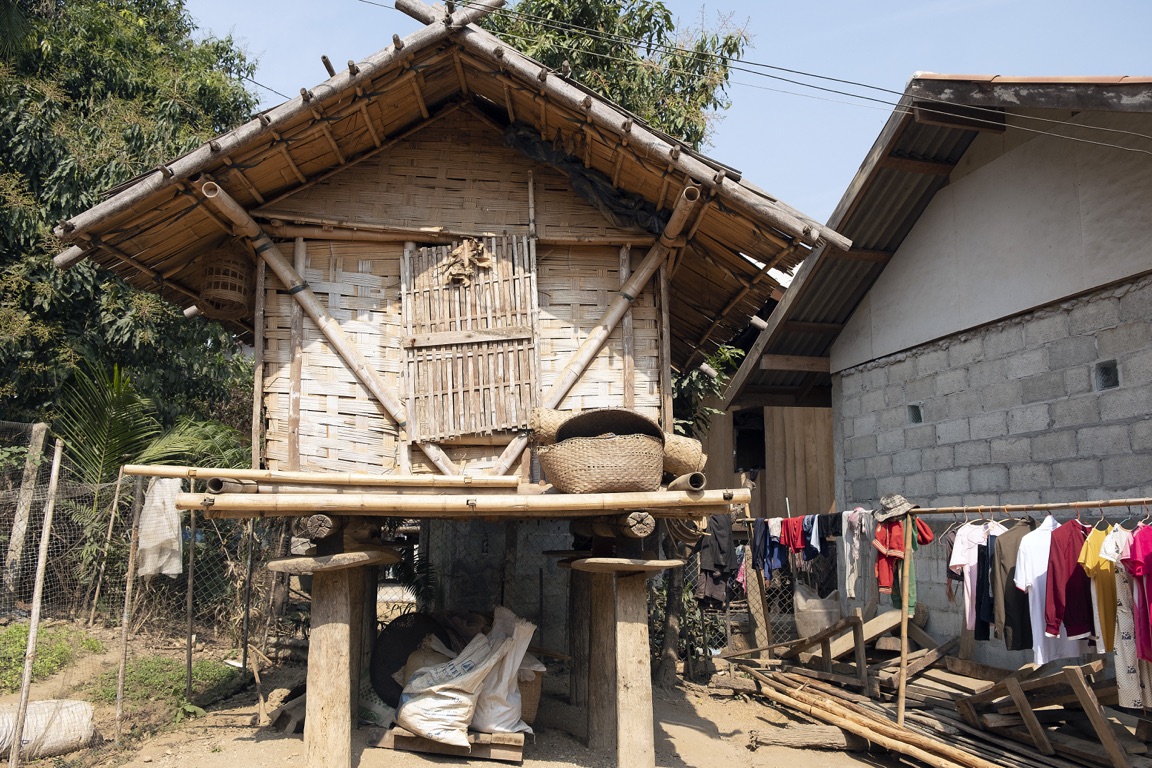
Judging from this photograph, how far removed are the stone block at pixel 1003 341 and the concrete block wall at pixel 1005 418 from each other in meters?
0.01

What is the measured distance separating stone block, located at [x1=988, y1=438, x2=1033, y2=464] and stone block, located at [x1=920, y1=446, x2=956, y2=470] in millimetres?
559

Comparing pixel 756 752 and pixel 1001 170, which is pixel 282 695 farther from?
pixel 1001 170

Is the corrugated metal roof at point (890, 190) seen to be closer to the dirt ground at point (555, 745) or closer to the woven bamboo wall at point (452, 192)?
the woven bamboo wall at point (452, 192)

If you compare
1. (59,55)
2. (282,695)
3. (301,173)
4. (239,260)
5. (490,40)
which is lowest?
(282,695)

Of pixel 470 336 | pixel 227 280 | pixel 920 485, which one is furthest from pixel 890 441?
pixel 227 280

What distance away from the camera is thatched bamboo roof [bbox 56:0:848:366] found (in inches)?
277

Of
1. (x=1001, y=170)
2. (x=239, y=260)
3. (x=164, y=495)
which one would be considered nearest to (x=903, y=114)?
(x=1001, y=170)

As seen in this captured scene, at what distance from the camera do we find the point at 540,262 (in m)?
8.16

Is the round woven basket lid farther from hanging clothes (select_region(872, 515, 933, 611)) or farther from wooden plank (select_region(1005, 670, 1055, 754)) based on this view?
wooden plank (select_region(1005, 670, 1055, 754))

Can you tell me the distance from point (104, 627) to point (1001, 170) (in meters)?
11.0

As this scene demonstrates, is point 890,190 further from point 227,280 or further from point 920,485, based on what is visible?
point 227,280

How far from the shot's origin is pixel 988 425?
9297mm

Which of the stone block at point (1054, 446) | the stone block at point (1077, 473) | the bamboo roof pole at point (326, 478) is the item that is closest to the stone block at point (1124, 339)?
the stone block at point (1054, 446)

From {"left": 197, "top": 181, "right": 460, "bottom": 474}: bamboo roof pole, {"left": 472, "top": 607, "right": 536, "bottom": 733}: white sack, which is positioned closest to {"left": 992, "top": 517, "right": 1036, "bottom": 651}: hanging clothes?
{"left": 472, "top": 607, "right": 536, "bottom": 733}: white sack
